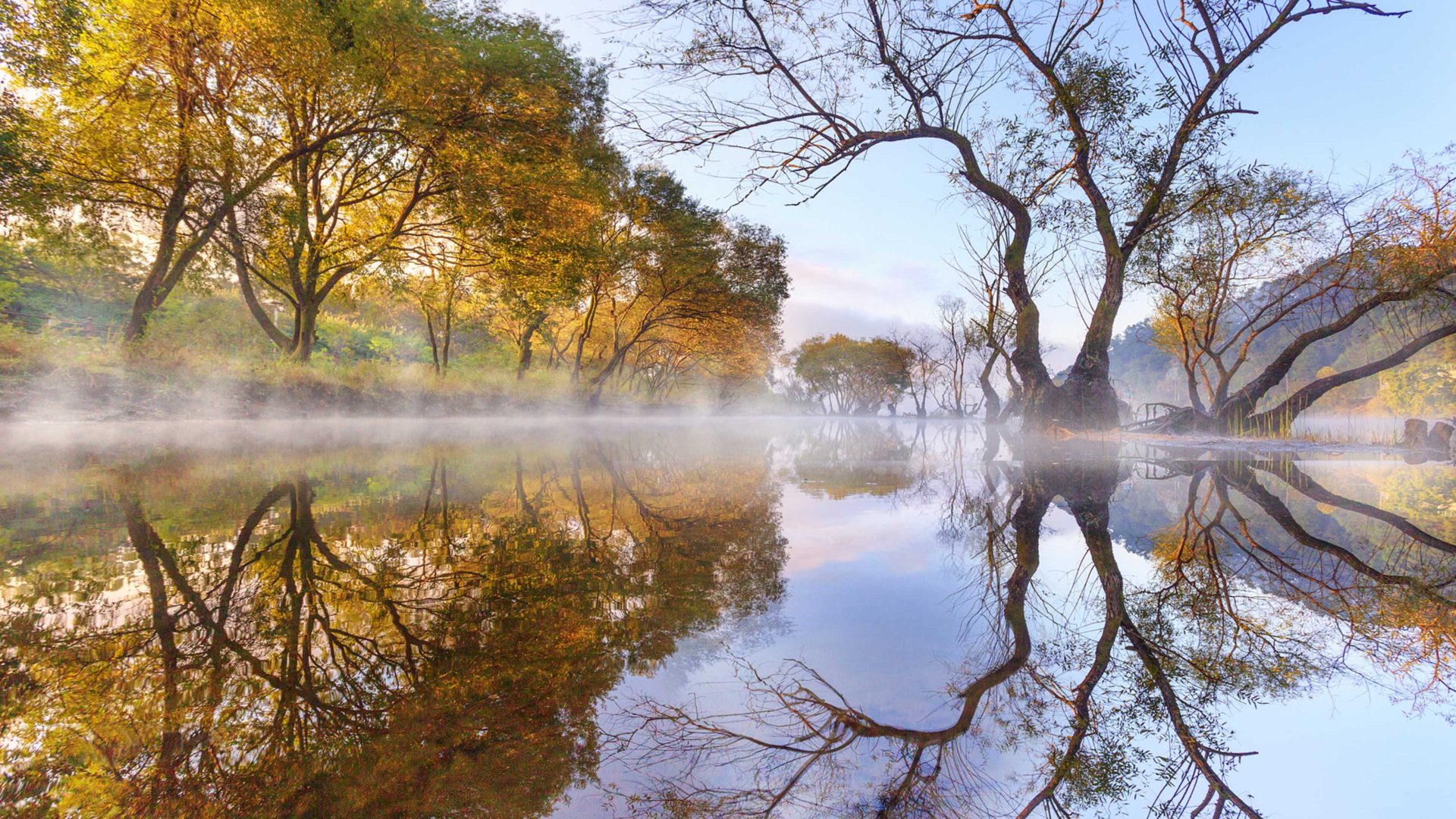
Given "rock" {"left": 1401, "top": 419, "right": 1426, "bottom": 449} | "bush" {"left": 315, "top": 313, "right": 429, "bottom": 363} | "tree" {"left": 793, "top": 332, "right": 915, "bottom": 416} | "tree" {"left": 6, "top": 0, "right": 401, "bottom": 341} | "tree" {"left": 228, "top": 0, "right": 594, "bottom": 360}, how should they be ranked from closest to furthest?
"tree" {"left": 6, "top": 0, "right": 401, "bottom": 341} → "rock" {"left": 1401, "top": 419, "right": 1426, "bottom": 449} → "tree" {"left": 228, "top": 0, "right": 594, "bottom": 360} → "bush" {"left": 315, "top": 313, "right": 429, "bottom": 363} → "tree" {"left": 793, "top": 332, "right": 915, "bottom": 416}

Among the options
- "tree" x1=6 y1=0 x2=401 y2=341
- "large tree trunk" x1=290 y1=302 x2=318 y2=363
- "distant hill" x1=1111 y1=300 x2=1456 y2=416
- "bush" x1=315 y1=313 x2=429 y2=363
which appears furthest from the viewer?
"bush" x1=315 y1=313 x2=429 y2=363

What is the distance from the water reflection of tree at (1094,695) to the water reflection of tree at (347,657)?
0.34 metres

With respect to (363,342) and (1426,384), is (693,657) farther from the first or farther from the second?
(363,342)

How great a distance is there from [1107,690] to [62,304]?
28968mm

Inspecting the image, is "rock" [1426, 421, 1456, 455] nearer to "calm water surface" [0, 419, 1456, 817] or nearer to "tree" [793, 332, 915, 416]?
"calm water surface" [0, 419, 1456, 817]

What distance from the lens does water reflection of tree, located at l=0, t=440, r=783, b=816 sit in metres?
1.06

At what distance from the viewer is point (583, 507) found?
394 cm

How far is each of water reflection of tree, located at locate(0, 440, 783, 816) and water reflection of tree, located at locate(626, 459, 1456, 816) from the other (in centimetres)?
34

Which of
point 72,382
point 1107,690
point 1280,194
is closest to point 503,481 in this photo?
point 1107,690

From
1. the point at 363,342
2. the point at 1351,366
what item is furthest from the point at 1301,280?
the point at 1351,366

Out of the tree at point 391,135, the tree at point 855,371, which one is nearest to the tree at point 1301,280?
the tree at point 391,135

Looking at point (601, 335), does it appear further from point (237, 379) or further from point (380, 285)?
point (237, 379)

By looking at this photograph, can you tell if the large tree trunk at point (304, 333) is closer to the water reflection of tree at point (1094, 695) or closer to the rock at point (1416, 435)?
the water reflection of tree at point (1094, 695)

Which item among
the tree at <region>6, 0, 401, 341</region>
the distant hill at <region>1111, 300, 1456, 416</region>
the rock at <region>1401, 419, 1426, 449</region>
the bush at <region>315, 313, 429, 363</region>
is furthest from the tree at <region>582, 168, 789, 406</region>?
the rock at <region>1401, 419, 1426, 449</region>
